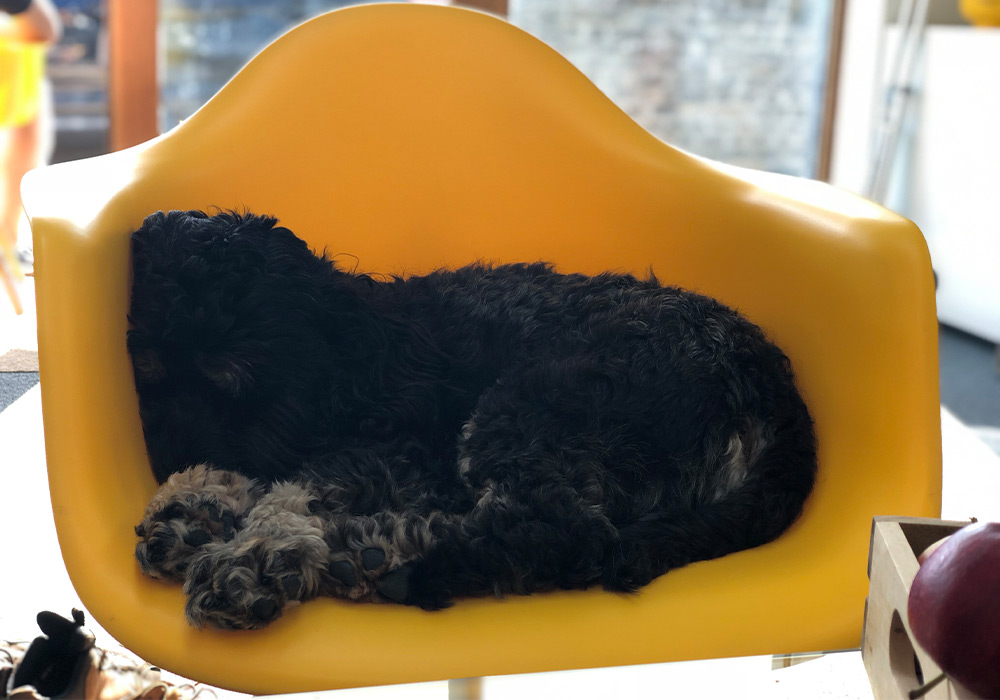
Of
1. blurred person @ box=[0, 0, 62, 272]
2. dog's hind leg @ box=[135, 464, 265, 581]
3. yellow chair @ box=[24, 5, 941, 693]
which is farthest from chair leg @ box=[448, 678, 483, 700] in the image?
blurred person @ box=[0, 0, 62, 272]

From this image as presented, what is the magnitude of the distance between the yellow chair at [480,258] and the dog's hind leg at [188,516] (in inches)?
1.2

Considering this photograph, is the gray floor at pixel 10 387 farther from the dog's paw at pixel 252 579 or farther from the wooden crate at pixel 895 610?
the wooden crate at pixel 895 610

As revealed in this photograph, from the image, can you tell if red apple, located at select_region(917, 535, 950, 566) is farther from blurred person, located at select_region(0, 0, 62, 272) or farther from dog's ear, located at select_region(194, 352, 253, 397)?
blurred person, located at select_region(0, 0, 62, 272)

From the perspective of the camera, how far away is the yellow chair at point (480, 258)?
115 centimetres

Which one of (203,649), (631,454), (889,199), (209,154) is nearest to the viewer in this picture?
(203,649)

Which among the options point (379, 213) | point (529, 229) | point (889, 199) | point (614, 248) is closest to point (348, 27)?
point (379, 213)

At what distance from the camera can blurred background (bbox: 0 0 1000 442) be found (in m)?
3.61

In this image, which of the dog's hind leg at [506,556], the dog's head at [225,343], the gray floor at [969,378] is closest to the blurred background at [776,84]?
the gray floor at [969,378]

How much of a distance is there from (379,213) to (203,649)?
3.24 ft

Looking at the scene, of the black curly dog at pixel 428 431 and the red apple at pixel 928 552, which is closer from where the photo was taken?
the red apple at pixel 928 552

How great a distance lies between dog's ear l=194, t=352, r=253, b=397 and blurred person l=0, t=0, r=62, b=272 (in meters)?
2.13

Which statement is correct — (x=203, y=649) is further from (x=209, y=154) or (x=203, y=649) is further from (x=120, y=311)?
(x=209, y=154)

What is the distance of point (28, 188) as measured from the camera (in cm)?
144

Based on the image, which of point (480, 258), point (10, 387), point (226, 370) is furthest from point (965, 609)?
point (10, 387)
